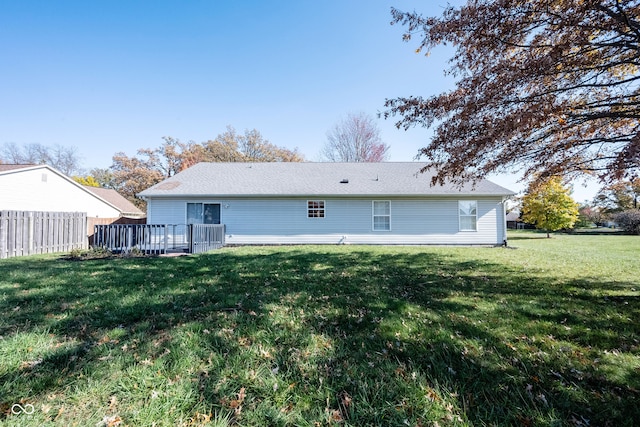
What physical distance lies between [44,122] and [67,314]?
81.5 feet

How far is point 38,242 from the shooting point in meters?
9.18

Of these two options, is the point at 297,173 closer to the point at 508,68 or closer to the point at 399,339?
the point at 508,68

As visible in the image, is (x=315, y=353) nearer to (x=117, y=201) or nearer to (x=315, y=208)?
(x=315, y=208)

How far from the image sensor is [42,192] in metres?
17.0

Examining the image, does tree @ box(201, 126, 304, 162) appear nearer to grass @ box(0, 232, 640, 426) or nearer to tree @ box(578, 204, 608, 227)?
grass @ box(0, 232, 640, 426)

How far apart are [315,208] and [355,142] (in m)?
16.1

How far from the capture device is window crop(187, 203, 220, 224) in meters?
13.2

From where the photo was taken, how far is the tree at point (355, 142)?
27016mm

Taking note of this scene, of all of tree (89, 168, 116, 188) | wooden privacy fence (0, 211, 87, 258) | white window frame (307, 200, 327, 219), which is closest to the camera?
wooden privacy fence (0, 211, 87, 258)

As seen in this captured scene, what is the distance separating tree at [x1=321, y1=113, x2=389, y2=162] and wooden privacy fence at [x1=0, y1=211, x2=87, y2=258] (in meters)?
21.6

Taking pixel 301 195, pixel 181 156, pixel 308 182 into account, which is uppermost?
pixel 181 156

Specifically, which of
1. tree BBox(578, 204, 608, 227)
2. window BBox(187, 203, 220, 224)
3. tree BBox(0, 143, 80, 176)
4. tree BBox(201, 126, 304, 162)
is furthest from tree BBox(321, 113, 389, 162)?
tree BBox(0, 143, 80, 176)

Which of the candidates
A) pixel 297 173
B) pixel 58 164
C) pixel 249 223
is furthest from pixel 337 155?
pixel 58 164

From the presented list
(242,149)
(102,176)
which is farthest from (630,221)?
(102,176)
